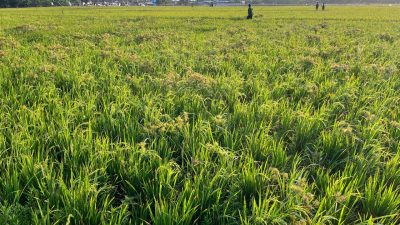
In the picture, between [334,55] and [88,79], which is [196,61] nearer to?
[88,79]

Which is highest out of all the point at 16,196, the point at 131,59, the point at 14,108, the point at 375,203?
the point at 131,59

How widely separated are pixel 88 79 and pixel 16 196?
2829 millimetres

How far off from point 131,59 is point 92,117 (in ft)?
10.2

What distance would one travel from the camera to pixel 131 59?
6238 millimetres

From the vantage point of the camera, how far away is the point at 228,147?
9.21 feet

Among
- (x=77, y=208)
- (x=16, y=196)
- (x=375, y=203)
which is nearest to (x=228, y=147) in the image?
(x=375, y=203)

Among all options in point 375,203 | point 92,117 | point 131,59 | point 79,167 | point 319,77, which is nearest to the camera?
point 375,203

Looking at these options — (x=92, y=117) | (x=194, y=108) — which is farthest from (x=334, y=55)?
(x=92, y=117)

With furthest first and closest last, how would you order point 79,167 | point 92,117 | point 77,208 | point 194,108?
1. point 194,108
2. point 92,117
3. point 79,167
4. point 77,208

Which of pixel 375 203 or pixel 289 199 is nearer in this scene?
pixel 289 199

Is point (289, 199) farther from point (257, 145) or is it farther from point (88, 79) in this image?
point (88, 79)

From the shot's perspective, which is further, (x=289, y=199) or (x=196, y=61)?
(x=196, y=61)

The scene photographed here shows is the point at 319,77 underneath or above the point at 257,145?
above

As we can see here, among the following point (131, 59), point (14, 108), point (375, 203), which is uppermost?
point (131, 59)
